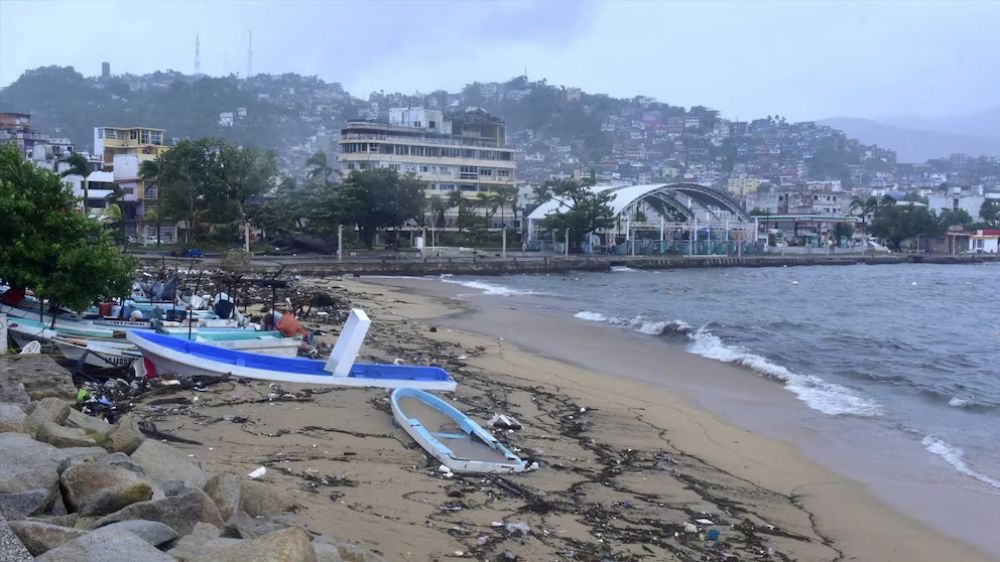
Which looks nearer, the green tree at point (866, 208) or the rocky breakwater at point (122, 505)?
the rocky breakwater at point (122, 505)

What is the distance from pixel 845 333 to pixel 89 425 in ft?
88.0

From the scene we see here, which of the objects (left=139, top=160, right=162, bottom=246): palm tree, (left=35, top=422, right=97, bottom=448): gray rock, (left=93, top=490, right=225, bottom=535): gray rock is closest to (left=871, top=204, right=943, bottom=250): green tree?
(left=139, top=160, right=162, bottom=246): palm tree

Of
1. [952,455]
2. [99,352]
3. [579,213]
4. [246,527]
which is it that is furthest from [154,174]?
[246,527]

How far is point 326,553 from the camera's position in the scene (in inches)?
237

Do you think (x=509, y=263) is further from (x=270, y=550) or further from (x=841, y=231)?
(x=841, y=231)

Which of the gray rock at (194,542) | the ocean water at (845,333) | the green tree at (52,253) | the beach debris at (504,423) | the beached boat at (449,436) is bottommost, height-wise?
the ocean water at (845,333)

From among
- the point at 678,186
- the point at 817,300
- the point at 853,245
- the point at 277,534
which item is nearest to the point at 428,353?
the point at 277,534

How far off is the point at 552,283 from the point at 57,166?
125ft

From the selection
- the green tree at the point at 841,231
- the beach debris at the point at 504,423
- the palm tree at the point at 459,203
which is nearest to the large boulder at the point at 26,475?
the beach debris at the point at 504,423

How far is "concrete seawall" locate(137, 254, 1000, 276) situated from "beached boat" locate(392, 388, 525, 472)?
2181 cm

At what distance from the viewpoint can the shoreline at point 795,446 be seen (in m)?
10.6

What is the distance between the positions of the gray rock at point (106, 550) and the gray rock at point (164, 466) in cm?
254

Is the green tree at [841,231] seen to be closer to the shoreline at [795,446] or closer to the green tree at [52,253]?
the shoreline at [795,446]

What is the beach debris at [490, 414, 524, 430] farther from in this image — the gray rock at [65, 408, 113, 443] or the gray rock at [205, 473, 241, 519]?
the gray rock at [205, 473, 241, 519]
